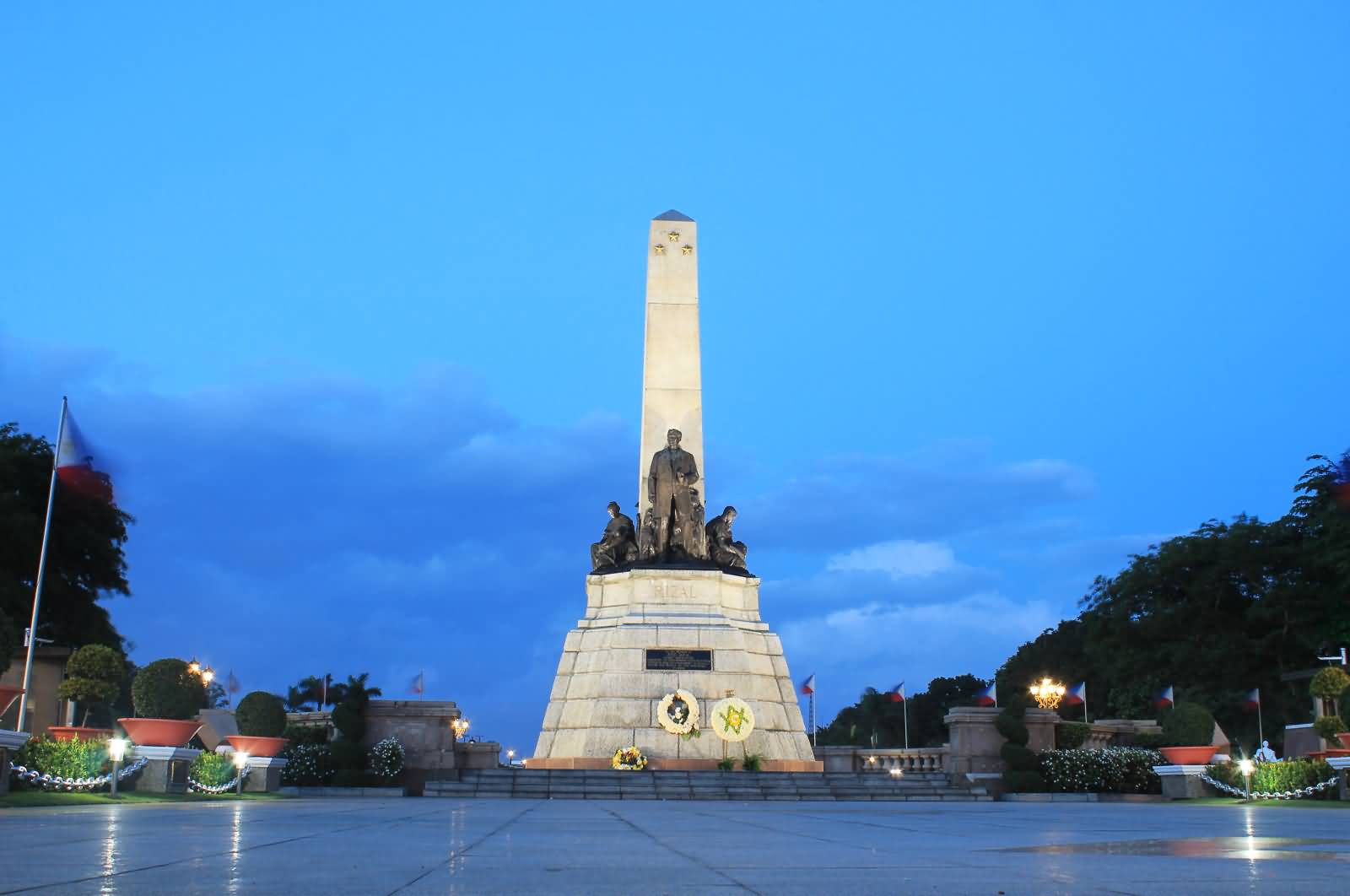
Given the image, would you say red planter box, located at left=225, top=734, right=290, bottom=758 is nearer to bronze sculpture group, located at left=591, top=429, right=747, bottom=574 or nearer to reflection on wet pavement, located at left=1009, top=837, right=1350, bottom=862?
bronze sculpture group, located at left=591, top=429, right=747, bottom=574

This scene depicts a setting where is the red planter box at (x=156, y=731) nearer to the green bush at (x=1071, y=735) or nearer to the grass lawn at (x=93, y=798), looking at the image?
the grass lawn at (x=93, y=798)

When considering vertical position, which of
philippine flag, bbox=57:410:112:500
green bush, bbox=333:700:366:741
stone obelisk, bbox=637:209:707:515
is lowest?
green bush, bbox=333:700:366:741

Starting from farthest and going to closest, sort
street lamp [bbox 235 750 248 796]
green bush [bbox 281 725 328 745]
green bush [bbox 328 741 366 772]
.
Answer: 1. green bush [bbox 281 725 328 745]
2. green bush [bbox 328 741 366 772]
3. street lamp [bbox 235 750 248 796]

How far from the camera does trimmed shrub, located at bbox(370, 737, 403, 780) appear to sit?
92.0 feet

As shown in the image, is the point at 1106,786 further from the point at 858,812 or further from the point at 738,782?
the point at 858,812

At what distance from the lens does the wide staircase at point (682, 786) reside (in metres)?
25.5

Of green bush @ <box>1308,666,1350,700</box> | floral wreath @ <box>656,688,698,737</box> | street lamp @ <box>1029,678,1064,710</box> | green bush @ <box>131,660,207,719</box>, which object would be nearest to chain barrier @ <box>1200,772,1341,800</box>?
green bush @ <box>1308,666,1350,700</box>

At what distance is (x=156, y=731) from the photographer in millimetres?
19938

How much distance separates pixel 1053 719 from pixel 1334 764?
9.19 metres

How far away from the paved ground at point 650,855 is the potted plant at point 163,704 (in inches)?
203

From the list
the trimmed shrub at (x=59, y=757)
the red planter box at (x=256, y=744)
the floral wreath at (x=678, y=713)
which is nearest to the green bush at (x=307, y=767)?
the red planter box at (x=256, y=744)

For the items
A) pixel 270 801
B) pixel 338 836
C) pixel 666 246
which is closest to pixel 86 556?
pixel 666 246

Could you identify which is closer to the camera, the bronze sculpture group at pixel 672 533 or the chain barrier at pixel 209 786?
the chain barrier at pixel 209 786

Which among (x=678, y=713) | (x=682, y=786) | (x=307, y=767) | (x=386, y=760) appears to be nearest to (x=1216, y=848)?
(x=682, y=786)
